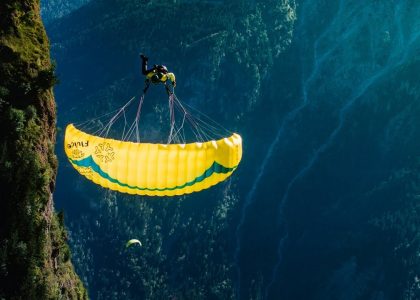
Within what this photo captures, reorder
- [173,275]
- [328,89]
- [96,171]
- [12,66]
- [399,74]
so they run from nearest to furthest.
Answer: [12,66], [96,171], [173,275], [399,74], [328,89]

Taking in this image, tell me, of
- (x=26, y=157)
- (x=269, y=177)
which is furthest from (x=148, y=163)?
(x=269, y=177)

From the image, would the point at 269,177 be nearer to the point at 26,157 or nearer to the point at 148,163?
the point at 148,163

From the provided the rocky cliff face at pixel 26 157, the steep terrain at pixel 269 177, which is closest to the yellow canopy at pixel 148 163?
the rocky cliff face at pixel 26 157

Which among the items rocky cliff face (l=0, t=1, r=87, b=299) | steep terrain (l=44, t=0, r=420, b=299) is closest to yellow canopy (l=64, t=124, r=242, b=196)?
rocky cliff face (l=0, t=1, r=87, b=299)

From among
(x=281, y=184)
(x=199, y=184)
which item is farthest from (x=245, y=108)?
(x=199, y=184)

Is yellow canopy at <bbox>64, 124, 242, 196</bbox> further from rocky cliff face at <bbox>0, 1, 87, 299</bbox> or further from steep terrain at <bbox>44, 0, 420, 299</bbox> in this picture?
steep terrain at <bbox>44, 0, 420, 299</bbox>

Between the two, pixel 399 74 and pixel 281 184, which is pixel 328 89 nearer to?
pixel 399 74
